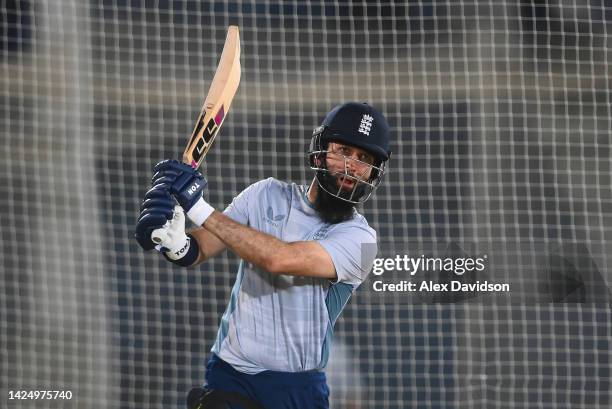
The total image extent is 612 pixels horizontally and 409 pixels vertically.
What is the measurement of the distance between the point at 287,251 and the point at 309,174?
129 inches

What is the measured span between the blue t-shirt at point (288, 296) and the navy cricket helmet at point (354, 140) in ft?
0.34

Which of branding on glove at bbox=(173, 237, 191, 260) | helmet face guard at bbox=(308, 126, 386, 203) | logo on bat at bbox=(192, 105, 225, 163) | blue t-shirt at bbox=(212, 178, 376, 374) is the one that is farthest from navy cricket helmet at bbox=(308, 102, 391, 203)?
branding on glove at bbox=(173, 237, 191, 260)

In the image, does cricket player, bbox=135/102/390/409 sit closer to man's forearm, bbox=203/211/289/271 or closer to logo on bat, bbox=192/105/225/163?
man's forearm, bbox=203/211/289/271

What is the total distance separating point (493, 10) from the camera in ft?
19.5

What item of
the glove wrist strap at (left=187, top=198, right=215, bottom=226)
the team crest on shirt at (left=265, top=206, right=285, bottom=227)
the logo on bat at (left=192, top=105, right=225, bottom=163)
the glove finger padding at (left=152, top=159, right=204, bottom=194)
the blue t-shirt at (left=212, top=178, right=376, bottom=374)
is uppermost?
the logo on bat at (left=192, top=105, right=225, bottom=163)

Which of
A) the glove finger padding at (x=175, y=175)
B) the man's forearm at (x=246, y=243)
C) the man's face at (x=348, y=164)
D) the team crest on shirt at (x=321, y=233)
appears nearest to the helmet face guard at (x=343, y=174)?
the man's face at (x=348, y=164)

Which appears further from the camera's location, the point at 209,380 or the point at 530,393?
the point at 530,393

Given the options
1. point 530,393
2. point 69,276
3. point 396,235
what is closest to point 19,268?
point 69,276

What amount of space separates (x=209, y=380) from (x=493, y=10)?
3.81 m

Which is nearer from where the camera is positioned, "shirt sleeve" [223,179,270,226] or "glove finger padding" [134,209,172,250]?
"glove finger padding" [134,209,172,250]

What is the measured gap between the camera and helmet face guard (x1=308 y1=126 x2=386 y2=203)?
110 inches

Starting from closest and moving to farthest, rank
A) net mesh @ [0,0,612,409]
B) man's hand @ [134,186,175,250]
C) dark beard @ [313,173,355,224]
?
man's hand @ [134,186,175,250], dark beard @ [313,173,355,224], net mesh @ [0,0,612,409]

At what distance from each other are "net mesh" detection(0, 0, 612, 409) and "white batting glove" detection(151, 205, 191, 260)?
2704 millimetres

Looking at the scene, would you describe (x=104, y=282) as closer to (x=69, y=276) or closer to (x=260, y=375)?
(x=69, y=276)
